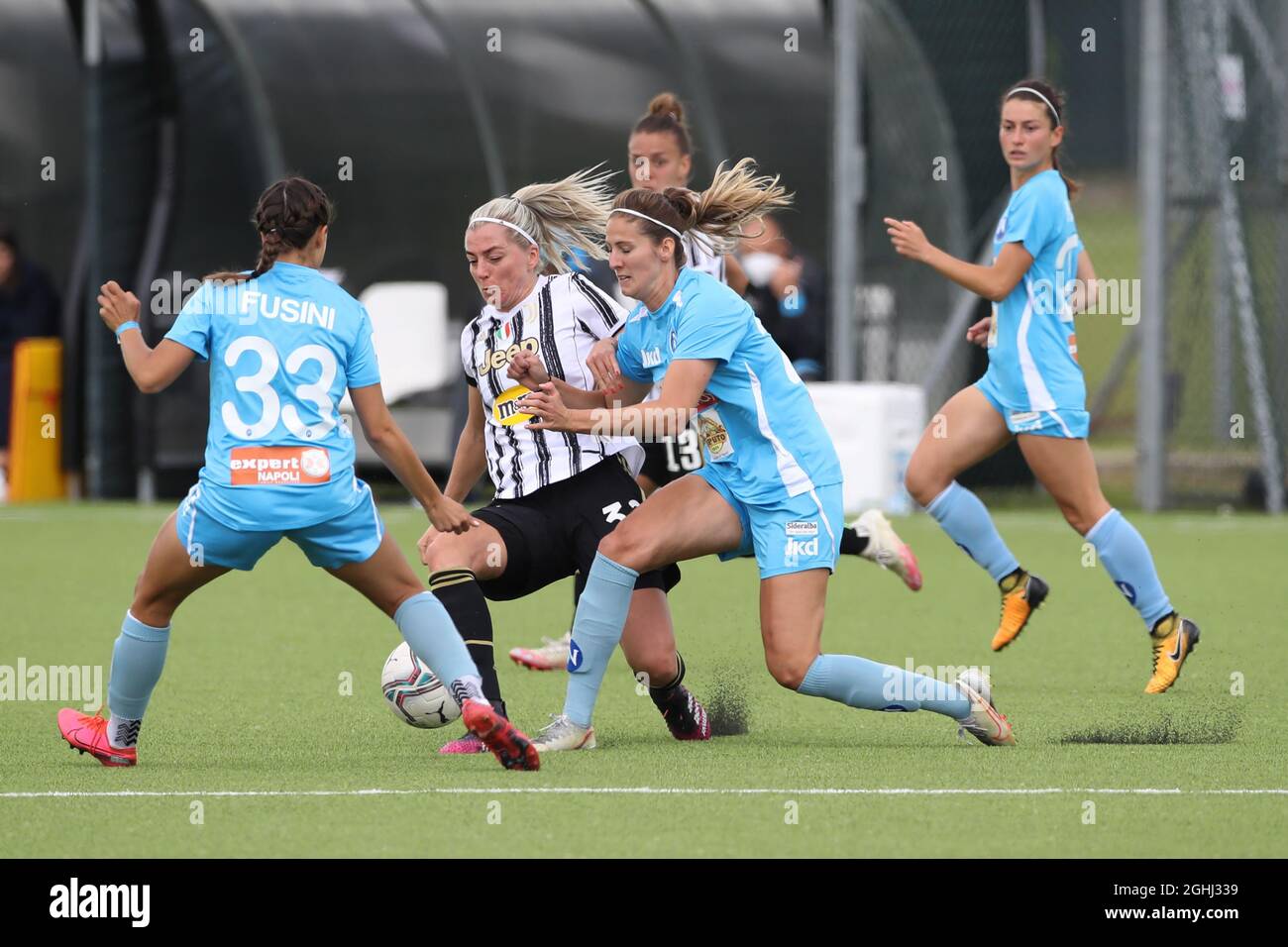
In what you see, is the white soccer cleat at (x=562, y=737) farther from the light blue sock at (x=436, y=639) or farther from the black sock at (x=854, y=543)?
the black sock at (x=854, y=543)

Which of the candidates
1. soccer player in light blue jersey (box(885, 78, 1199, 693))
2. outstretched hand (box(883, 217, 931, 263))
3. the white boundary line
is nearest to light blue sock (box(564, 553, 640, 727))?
the white boundary line

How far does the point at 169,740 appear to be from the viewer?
6.52 meters

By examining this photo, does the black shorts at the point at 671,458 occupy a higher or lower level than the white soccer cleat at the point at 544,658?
higher

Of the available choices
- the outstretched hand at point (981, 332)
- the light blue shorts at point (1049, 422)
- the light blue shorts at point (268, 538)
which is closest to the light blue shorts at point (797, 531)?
the light blue shorts at point (268, 538)

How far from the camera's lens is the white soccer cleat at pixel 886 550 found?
8.66m

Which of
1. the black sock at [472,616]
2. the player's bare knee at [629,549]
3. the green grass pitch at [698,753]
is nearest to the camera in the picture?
the green grass pitch at [698,753]

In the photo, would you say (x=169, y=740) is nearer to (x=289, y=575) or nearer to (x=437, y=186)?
(x=289, y=575)

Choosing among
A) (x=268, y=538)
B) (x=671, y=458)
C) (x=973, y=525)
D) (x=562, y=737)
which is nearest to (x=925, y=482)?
(x=973, y=525)

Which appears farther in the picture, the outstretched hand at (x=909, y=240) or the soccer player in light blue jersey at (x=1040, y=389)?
the soccer player in light blue jersey at (x=1040, y=389)

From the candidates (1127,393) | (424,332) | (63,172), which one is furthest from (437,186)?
(1127,393)

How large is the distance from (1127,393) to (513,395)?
11094 mm

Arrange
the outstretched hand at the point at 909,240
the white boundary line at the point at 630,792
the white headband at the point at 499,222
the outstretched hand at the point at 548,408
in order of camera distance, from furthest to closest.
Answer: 1. the outstretched hand at the point at 909,240
2. the white headband at the point at 499,222
3. the outstretched hand at the point at 548,408
4. the white boundary line at the point at 630,792

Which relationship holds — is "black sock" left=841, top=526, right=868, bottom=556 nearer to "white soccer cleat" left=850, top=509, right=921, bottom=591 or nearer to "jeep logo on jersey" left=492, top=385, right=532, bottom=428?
"white soccer cleat" left=850, top=509, right=921, bottom=591

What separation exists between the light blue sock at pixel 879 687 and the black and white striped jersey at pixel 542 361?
1.02 meters
